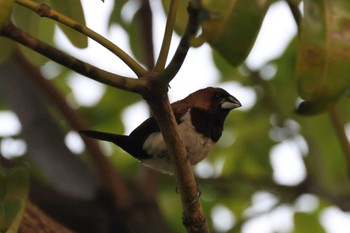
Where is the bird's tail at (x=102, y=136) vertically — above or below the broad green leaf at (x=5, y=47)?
above

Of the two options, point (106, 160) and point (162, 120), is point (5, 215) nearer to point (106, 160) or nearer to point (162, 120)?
point (162, 120)

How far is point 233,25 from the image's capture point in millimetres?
1593

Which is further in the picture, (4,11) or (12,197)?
(12,197)

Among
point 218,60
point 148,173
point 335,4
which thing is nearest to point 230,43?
point 335,4

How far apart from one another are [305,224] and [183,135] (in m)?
1.35

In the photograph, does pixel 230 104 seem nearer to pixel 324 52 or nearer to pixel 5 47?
pixel 5 47

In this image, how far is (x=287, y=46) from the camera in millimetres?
4395

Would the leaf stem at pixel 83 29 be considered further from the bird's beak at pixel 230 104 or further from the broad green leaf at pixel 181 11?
the bird's beak at pixel 230 104

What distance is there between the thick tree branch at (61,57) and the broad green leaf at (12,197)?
521mm

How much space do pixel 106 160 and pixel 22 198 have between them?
1.80 m

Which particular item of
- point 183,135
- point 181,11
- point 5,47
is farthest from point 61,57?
point 183,135

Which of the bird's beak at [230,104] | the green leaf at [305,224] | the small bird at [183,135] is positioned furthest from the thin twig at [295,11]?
the green leaf at [305,224]

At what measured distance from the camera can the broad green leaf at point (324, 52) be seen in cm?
169

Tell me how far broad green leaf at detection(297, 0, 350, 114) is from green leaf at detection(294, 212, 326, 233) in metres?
2.71
